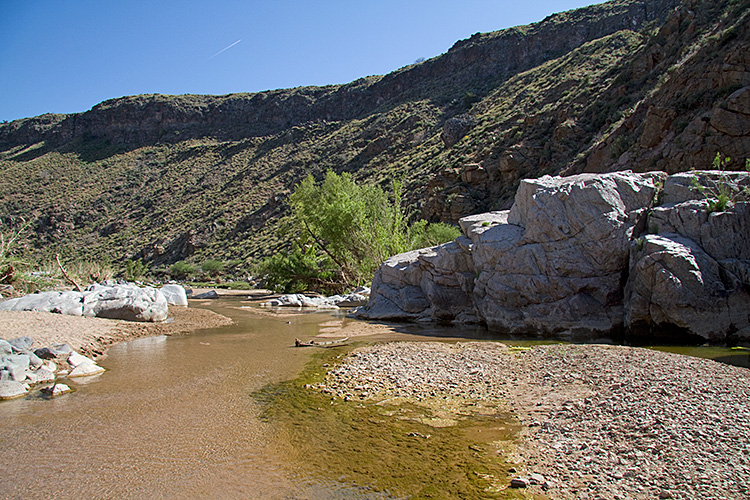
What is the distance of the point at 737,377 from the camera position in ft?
23.0

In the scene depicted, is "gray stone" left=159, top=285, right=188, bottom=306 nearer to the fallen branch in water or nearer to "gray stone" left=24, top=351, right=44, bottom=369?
the fallen branch in water

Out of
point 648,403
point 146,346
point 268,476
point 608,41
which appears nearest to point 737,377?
point 648,403

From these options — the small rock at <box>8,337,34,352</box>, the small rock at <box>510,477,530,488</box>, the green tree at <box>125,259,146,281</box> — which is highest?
the green tree at <box>125,259,146,281</box>

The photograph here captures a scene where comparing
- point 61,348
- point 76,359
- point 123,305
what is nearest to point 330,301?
point 123,305

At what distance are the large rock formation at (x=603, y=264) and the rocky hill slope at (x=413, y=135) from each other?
11.5 metres

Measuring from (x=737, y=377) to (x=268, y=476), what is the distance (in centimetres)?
689

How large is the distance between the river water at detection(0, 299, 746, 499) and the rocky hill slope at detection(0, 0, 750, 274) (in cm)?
1961

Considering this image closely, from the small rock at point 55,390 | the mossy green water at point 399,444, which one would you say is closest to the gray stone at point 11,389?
the small rock at point 55,390

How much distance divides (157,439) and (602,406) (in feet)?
18.5

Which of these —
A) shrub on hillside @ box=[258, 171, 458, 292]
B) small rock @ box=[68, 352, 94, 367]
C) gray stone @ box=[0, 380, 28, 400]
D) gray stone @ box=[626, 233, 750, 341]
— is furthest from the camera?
shrub on hillside @ box=[258, 171, 458, 292]

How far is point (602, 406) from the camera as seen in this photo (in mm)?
6059

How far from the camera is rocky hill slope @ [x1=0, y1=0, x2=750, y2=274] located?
26078 mm

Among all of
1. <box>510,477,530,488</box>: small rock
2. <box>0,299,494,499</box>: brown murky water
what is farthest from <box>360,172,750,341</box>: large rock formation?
<box>510,477,530,488</box>: small rock

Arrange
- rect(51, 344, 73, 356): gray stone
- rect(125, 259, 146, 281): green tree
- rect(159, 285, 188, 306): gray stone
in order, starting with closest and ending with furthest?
rect(51, 344, 73, 356): gray stone < rect(159, 285, 188, 306): gray stone < rect(125, 259, 146, 281): green tree
